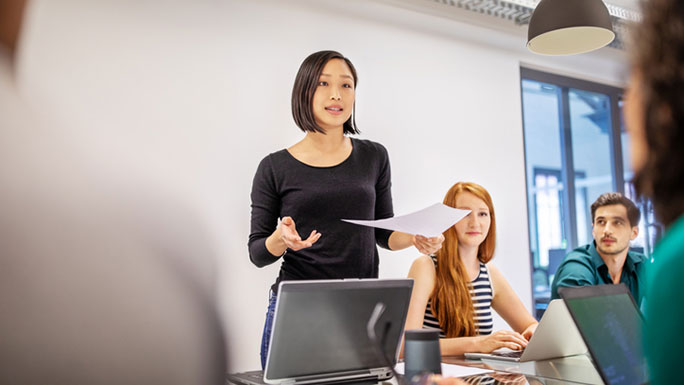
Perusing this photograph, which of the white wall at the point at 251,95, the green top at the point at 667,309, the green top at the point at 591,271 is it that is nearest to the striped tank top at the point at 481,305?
the green top at the point at 591,271

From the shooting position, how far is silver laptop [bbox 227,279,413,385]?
4.38 ft

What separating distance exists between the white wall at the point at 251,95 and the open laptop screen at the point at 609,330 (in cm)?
214

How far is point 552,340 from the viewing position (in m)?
1.85

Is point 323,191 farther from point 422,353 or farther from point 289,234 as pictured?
point 422,353

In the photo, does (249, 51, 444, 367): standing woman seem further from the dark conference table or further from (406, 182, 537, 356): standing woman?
the dark conference table

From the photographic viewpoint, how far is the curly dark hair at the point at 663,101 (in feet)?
2.00

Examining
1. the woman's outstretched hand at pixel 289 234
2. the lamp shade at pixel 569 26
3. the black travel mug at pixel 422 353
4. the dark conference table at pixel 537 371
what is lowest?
the dark conference table at pixel 537 371

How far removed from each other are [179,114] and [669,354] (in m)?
2.81

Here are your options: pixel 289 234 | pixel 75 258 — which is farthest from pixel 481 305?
pixel 75 258

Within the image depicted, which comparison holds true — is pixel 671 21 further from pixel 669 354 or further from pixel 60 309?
pixel 60 309

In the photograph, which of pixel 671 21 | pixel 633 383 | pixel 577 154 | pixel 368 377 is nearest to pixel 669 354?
pixel 671 21

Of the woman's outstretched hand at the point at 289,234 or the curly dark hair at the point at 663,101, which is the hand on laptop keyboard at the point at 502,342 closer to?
the woman's outstretched hand at the point at 289,234

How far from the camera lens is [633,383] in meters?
1.31

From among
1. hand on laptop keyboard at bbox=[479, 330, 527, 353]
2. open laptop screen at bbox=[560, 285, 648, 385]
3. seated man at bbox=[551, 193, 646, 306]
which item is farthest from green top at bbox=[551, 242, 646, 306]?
open laptop screen at bbox=[560, 285, 648, 385]
